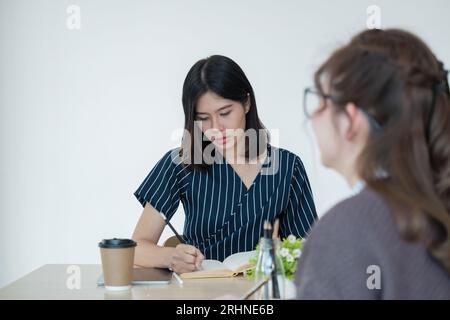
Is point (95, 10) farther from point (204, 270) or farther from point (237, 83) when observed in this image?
point (204, 270)

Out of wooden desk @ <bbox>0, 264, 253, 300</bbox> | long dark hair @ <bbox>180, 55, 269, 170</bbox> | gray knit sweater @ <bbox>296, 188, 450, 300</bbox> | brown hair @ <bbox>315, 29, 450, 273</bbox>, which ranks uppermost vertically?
long dark hair @ <bbox>180, 55, 269, 170</bbox>

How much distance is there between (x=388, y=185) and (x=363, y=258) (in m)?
0.11

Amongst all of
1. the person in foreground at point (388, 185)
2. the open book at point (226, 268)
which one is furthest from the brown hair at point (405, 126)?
the open book at point (226, 268)

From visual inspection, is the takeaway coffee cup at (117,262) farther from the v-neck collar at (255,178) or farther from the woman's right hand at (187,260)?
the v-neck collar at (255,178)

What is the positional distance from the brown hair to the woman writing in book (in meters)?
1.13

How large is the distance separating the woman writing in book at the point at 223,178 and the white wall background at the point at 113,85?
1.40 meters

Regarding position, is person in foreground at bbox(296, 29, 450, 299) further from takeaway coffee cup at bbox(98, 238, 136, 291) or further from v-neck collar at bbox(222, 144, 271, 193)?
v-neck collar at bbox(222, 144, 271, 193)

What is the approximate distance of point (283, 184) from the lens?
86.0 inches

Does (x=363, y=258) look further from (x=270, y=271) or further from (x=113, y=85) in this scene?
(x=113, y=85)

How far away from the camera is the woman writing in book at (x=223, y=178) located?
2088 millimetres

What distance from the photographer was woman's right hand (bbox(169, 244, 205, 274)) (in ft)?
5.78

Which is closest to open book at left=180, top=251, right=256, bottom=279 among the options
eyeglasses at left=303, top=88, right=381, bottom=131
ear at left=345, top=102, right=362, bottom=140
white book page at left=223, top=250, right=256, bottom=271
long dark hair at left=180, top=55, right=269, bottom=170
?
white book page at left=223, top=250, right=256, bottom=271

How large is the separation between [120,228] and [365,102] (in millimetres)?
2828
